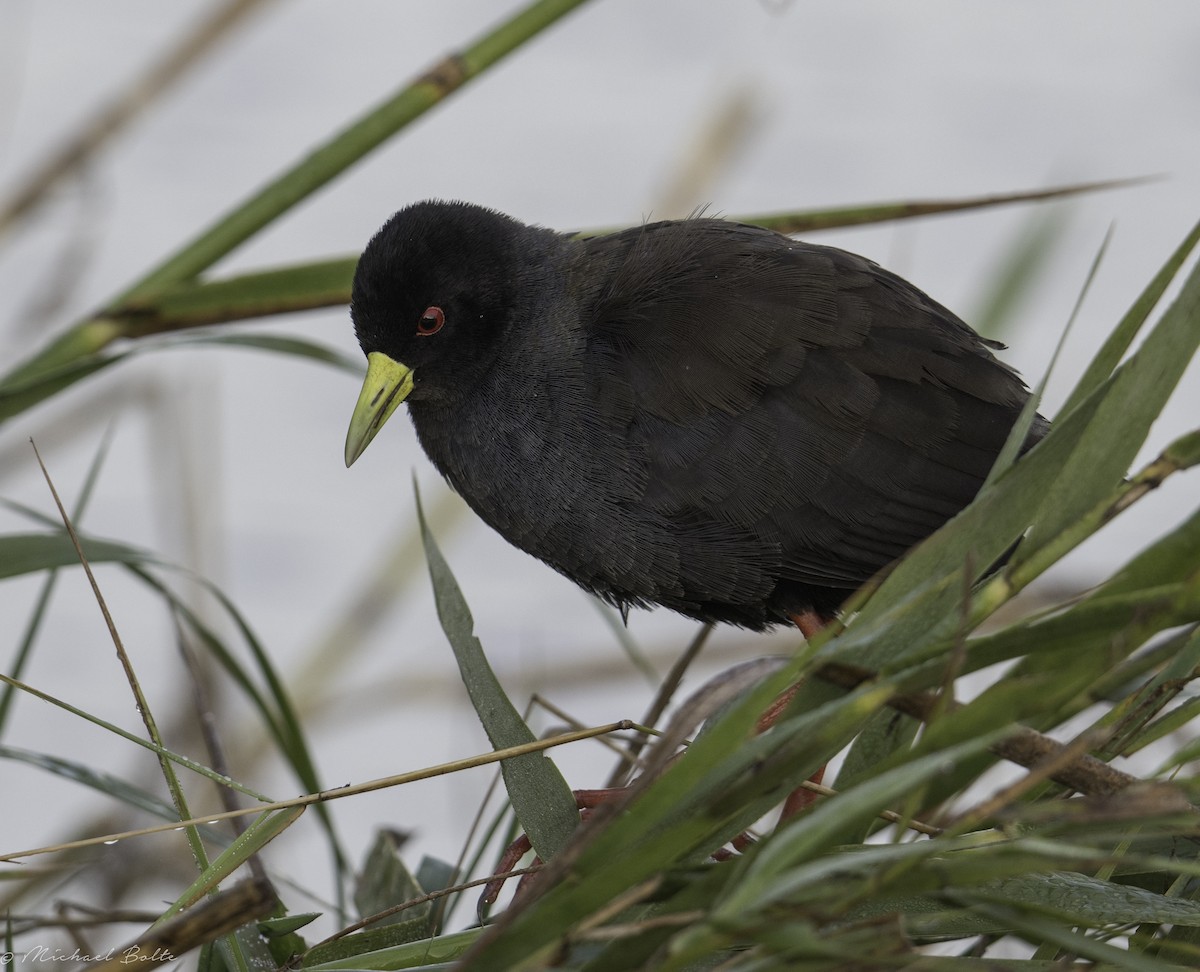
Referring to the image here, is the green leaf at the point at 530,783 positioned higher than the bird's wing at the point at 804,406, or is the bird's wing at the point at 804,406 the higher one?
the bird's wing at the point at 804,406

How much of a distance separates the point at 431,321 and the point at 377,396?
183 mm

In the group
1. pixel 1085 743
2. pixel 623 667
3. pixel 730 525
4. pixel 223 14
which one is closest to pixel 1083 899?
pixel 1085 743

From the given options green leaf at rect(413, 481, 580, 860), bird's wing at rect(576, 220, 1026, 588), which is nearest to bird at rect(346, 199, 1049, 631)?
bird's wing at rect(576, 220, 1026, 588)

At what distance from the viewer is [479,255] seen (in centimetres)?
284

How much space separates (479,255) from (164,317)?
0.75 meters

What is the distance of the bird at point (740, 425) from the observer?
8.43ft

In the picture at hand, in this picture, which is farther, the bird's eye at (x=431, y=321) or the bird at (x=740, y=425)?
the bird's eye at (x=431, y=321)

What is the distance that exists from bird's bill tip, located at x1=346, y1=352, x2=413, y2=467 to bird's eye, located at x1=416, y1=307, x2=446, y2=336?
0.08 meters

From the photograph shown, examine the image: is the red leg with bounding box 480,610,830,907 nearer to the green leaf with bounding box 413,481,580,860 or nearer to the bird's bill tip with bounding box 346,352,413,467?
the green leaf with bounding box 413,481,580,860

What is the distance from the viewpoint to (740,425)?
258cm

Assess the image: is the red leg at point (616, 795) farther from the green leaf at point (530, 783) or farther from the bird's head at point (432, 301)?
the bird's head at point (432, 301)

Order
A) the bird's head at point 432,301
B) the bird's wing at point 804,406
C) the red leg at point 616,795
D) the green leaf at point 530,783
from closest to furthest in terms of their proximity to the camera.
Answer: the green leaf at point 530,783
the red leg at point 616,795
the bird's wing at point 804,406
the bird's head at point 432,301

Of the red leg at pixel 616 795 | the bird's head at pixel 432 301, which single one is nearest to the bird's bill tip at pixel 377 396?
the bird's head at pixel 432 301

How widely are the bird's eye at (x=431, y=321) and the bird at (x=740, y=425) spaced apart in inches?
3.3
